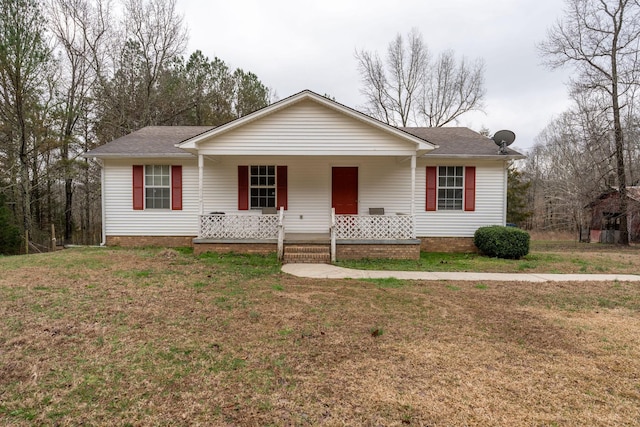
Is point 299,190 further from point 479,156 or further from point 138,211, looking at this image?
point 479,156

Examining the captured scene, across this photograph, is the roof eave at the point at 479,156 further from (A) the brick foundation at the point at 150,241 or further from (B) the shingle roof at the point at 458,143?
(A) the brick foundation at the point at 150,241

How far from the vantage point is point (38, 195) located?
62.0 ft

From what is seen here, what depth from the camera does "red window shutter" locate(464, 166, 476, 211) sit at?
457 inches

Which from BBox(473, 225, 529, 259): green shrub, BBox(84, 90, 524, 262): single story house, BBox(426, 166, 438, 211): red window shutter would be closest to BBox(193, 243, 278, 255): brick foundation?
BBox(84, 90, 524, 262): single story house

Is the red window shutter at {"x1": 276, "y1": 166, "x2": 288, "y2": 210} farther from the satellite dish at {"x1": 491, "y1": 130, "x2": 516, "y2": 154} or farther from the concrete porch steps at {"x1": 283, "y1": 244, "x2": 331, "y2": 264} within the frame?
the satellite dish at {"x1": 491, "y1": 130, "x2": 516, "y2": 154}

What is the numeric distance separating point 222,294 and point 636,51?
2139 centimetres

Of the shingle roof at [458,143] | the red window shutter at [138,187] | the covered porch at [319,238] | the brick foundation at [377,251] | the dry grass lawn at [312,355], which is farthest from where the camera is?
the red window shutter at [138,187]

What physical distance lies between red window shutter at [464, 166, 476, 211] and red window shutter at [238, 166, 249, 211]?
7687mm

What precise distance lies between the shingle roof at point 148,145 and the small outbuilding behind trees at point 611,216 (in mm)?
21147

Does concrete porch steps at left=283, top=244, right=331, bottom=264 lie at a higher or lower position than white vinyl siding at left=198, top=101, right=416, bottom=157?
lower

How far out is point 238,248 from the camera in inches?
393

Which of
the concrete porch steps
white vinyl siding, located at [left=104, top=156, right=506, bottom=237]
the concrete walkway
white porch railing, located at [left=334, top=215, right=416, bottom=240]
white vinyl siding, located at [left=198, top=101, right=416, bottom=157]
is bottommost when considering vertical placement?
the concrete walkway

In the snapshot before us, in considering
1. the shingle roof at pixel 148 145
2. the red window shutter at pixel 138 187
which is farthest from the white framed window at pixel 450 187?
the red window shutter at pixel 138 187

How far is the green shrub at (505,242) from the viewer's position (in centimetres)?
1028
